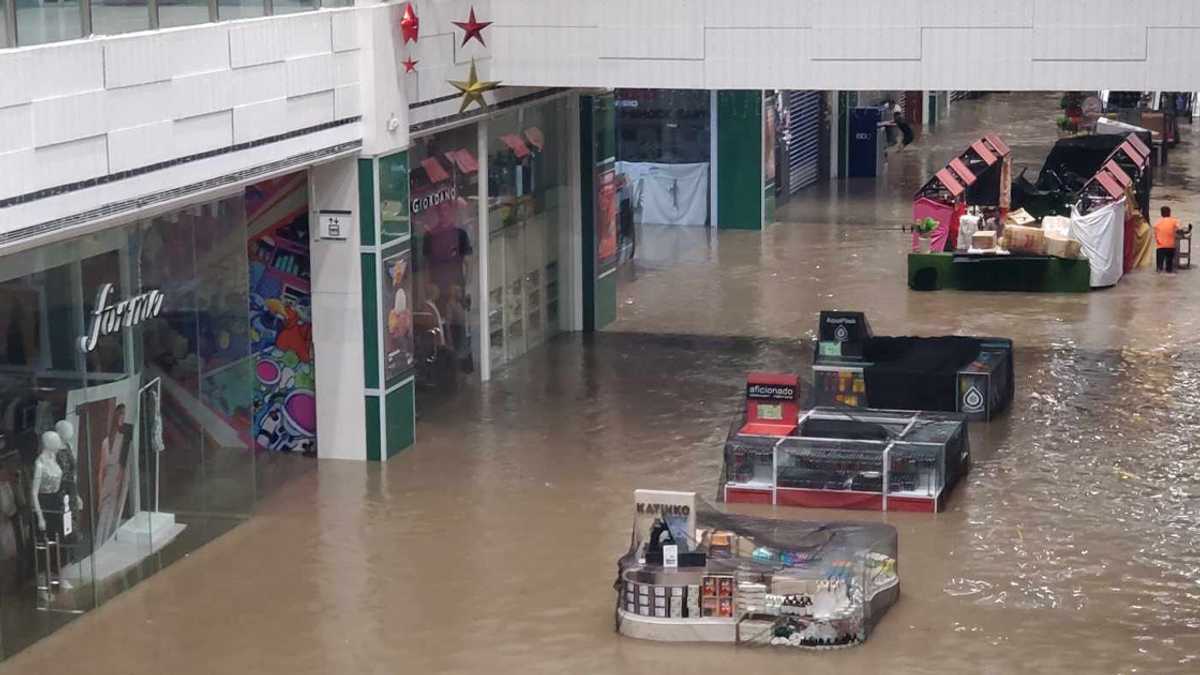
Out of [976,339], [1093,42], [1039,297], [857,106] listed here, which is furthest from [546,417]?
[857,106]

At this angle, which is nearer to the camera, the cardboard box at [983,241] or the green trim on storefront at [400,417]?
the green trim on storefront at [400,417]

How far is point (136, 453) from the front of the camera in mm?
14930

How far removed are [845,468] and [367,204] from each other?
4.83m

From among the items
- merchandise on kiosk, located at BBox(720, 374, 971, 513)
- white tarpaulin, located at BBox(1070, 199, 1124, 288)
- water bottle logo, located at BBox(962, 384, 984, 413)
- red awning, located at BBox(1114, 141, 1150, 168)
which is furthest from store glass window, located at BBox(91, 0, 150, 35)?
red awning, located at BBox(1114, 141, 1150, 168)

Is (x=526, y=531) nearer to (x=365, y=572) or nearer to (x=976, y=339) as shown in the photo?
(x=365, y=572)

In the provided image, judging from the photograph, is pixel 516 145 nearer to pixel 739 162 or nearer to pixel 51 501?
pixel 51 501

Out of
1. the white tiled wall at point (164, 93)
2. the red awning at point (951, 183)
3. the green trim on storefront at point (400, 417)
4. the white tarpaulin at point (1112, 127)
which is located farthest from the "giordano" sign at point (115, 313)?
the white tarpaulin at point (1112, 127)

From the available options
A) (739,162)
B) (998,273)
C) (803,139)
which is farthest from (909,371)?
(803,139)

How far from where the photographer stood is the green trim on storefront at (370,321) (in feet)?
58.4

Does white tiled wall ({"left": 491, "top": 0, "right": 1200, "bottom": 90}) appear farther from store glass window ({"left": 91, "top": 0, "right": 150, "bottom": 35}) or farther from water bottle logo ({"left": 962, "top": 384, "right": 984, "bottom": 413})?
store glass window ({"left": 91, "top": 0, "right": 150, "bottom": 35})

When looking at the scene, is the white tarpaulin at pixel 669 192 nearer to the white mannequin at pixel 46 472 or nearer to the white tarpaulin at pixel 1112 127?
the white tarpaulin at pixel 1112 127

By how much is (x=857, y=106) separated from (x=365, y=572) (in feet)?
83.9

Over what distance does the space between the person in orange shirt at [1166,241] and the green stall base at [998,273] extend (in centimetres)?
194

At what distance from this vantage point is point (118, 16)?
14156 millimetres
